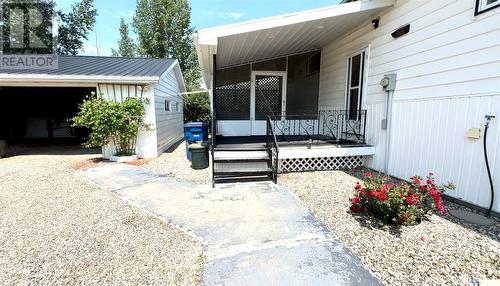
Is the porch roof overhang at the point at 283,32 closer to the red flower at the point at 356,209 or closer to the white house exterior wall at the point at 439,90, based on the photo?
the white house exterior wall at the point at 439,90

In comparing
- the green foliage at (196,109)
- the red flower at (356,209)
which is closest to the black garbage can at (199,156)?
the red flower at (356,209)

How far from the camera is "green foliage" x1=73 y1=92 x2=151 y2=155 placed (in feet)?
22.9

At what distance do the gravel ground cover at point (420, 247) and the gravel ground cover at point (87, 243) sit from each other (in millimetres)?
1745

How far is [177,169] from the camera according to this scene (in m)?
6.38

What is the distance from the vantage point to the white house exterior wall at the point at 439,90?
11.3 ft

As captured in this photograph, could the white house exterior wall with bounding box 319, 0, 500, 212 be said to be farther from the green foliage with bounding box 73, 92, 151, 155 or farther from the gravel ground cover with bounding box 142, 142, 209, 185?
the green foliage with bounding box 73, 92, 151, 155

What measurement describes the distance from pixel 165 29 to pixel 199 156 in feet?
72.7

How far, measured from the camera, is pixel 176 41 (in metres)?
24.5

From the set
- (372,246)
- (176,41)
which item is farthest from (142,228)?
(176,41)

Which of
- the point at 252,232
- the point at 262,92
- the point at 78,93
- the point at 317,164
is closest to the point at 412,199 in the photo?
the point at 252,232

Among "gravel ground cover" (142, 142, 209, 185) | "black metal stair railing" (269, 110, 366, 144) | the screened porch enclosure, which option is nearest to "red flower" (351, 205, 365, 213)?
"black metal stair railing" (269, 110, 366, 144)

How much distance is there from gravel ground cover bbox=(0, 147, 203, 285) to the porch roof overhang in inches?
132

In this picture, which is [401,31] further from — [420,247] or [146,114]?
[146,114]

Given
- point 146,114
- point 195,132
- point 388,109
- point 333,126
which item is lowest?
point 195,132
